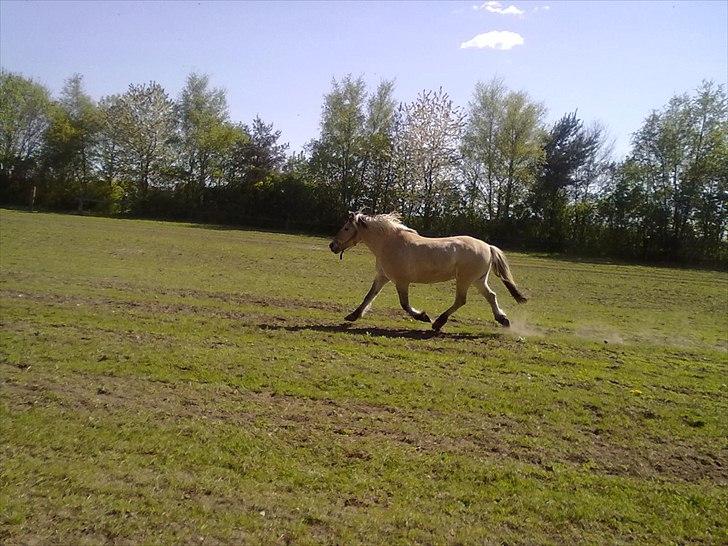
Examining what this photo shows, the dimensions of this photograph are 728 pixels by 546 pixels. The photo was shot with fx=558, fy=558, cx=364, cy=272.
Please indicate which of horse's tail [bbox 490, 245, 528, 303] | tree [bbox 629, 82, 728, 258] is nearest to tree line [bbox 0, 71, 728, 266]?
tree [bbox 629, 82, 728, 258]

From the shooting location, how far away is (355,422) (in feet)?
21.2

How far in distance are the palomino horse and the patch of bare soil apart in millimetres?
5363

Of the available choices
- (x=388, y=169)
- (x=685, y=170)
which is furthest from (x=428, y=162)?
(x=685, y=170)

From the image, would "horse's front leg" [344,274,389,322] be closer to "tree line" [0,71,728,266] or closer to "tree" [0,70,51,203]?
"tree line" [0,71,728,266]

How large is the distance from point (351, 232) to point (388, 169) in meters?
40.3

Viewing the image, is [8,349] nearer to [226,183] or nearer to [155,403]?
[155,403]

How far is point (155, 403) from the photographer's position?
6641 mm

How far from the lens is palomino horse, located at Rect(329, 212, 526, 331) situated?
39.8 ft

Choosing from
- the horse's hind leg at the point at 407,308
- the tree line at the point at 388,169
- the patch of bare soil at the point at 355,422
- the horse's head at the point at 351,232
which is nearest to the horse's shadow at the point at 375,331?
the horse's hind leg at the point at 407,308

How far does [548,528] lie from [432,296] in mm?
13078

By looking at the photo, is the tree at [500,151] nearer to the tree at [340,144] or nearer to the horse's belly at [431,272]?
the tree at [340,144]

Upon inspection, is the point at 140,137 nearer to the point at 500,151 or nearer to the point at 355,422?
the point at 500,151

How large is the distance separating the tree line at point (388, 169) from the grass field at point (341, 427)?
34214mm

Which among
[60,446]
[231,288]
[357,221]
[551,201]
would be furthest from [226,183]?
[60,446]
